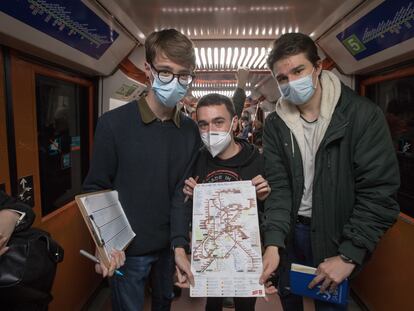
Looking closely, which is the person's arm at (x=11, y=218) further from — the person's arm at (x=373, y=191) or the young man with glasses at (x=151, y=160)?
the person's arm at (x=373, y=191)

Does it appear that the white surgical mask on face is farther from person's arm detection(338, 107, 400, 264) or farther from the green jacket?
person's arm detection(338, 107, 400, 264)

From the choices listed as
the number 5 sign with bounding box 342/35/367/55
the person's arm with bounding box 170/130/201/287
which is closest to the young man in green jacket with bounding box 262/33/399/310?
the person's arm with bounding box 170/130/201/287

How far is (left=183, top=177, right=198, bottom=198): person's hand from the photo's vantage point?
1.71 m

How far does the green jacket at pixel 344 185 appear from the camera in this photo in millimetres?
1466

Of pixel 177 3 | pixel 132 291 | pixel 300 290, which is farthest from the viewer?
pixel 177 3

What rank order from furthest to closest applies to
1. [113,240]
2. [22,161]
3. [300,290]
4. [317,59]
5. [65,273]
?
1. [65,273]
2. [22,161]
3. [317,59]
4. [300,290]
5. [113,240]

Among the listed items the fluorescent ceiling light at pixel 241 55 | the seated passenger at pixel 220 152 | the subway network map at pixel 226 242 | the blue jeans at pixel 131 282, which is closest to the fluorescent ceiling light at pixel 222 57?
the fluorescent ceiling light at pixel 241 55

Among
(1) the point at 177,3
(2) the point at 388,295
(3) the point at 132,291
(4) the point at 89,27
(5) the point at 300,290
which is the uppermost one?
(1) the point at 177,3

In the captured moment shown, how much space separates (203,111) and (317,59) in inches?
29.6

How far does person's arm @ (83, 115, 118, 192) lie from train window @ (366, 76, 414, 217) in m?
2.59

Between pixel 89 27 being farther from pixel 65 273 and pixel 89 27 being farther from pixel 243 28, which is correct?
pixel 65 273

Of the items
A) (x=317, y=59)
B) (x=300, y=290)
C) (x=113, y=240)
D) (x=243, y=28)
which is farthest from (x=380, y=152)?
(x=243, y=28)

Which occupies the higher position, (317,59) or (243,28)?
(243,28)

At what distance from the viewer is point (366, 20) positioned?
2484 mm
